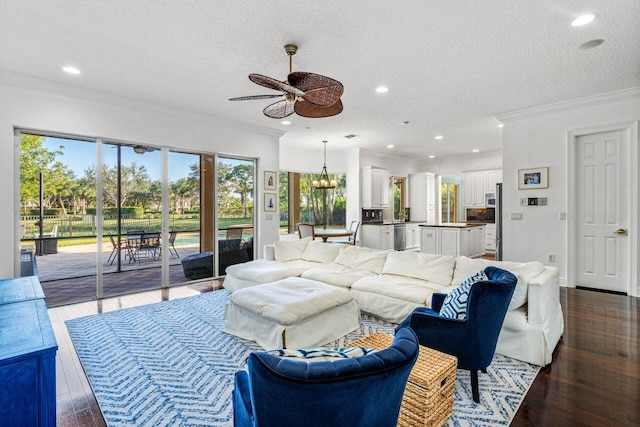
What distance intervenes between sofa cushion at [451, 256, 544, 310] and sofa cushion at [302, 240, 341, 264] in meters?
1.79

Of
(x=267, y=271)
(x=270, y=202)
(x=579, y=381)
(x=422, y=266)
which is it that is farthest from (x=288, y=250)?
(x=579, y=381)

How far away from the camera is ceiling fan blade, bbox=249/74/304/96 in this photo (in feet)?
8.43

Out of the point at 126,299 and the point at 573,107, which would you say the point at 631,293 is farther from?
the point at 126,299

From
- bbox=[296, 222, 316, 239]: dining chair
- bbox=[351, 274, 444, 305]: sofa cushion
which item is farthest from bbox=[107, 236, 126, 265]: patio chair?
bbox=[351, 274, 444, 305]: sofa cushion

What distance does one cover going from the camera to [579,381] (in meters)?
2.31

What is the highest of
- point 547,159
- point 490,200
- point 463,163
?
point 463,163

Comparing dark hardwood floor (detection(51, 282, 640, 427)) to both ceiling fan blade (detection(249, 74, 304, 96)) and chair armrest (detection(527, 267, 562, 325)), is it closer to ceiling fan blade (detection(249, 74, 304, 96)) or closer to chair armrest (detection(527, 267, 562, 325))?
chair armrest (detection(527, 267, 562, 325))

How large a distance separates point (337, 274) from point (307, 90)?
7.16ft

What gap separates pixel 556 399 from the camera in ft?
6.93

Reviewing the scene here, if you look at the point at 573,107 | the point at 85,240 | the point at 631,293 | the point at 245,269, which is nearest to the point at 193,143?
the point at 85,240

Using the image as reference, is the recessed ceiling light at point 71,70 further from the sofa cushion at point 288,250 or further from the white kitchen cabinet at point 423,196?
the white kitchen cabinet at point 423,196

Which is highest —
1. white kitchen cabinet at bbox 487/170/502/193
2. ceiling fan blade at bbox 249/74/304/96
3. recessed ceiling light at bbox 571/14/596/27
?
recessed ceiling light at bbox 571/14/596/27

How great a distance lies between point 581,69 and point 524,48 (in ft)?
3.59

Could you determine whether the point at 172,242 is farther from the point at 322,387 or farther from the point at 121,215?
the point at 322,387
